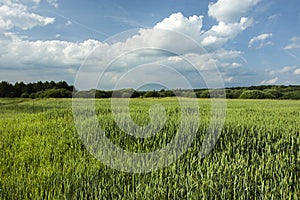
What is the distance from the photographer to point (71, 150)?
6012 millimetres

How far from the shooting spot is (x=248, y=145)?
6414 mm

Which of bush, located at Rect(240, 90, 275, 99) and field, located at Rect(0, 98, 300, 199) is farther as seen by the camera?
bush, located at Rect(240, 90, 275, 99)

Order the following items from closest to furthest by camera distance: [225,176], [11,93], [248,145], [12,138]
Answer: [225,176] → [248,145] → [12,138] → [11,93]

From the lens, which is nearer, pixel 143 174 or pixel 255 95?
pixel 143 174

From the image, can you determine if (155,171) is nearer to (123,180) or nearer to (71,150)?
(123,180)

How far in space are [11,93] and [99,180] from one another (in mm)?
25970

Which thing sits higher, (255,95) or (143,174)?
Answer: (255,95)

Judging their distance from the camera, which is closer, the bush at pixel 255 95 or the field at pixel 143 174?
the field at pixel 143 174

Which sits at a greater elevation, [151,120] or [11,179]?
[151,120]

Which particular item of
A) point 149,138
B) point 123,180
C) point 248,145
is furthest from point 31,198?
point 248,145

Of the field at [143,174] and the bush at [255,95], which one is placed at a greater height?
the bush at [255,95]

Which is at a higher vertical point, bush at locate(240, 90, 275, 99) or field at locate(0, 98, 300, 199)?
bush at locate(240, 90, 275, 99)

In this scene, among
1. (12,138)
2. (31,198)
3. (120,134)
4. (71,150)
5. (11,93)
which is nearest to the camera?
(31,198)

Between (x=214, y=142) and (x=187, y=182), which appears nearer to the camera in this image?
(x=187, y=182)
